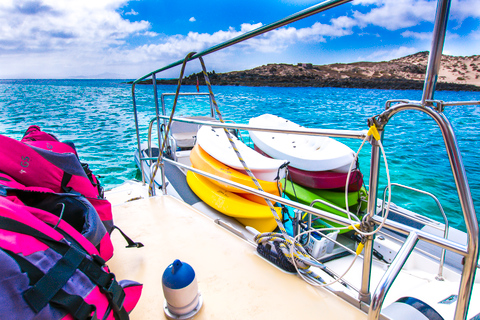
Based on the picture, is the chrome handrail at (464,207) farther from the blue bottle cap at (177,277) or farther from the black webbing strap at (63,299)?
the black webbing strap at (63,299)

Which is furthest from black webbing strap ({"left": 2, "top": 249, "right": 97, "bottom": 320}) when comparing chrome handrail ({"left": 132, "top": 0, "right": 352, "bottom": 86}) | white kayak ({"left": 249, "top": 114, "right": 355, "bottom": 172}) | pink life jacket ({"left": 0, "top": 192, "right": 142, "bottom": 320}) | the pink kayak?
the pink kayak

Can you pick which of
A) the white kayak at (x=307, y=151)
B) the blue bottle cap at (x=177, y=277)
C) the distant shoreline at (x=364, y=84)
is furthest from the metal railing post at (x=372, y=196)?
the distant shoreline at (x=364, y=84)

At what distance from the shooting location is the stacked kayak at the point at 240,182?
8.16 ft

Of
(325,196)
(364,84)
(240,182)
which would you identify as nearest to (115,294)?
(240,182)

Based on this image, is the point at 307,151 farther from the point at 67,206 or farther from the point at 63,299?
the point at 63,299

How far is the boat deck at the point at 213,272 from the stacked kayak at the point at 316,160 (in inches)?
65.2

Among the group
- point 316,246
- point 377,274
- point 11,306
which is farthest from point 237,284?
point 377,274

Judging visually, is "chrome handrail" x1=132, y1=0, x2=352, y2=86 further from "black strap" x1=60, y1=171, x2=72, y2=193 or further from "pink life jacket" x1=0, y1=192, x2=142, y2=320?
"pink life jacket" x1=0, y1=192, x2=142, y2=320

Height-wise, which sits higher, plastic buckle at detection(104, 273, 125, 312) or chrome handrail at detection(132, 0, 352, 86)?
chrome handrail at detection(132, 0, 352, 86)

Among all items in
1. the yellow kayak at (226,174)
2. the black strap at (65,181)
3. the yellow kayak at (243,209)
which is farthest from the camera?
the yellow kayak at (226,174)

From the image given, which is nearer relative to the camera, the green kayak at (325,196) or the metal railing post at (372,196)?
the metal railing post at (372,196)

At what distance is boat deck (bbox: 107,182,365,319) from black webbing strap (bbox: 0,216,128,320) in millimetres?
260

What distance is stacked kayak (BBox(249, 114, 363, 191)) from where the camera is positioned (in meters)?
3.18

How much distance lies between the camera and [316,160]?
325 centimetres
